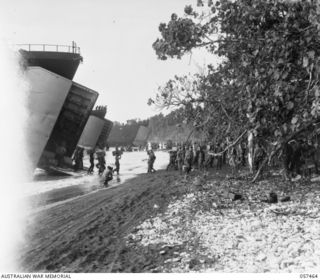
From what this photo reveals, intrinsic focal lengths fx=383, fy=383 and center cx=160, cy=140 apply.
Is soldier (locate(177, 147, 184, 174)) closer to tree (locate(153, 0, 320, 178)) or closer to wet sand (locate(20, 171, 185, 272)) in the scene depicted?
wet sand (locate(20, 171, 185, 272))

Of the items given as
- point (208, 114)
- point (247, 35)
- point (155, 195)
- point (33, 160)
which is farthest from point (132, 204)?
point (33, 160)

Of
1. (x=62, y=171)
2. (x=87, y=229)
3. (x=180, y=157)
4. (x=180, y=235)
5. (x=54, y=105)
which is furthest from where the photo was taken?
(x=62, y=171)

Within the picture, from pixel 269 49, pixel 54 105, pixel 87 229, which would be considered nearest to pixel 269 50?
pixel 269 49

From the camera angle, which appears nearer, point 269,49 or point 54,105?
point 269,49

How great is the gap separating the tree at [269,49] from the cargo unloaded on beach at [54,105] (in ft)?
38.9

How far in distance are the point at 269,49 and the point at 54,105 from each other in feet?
47.8

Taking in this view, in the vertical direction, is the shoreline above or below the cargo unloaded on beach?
below

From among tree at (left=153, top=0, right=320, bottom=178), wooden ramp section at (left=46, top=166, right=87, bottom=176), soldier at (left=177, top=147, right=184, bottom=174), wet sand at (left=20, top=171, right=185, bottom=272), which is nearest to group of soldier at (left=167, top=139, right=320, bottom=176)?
soldier at (left=177, top=147, right=184, bottom=174)

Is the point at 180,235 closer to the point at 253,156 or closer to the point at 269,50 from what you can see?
the point at 269,50

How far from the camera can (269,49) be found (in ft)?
24.2

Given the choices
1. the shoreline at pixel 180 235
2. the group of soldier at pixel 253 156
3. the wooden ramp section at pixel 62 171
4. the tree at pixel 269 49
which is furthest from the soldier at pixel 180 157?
the tree at pixel 269 49

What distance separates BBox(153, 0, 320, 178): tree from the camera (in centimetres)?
692

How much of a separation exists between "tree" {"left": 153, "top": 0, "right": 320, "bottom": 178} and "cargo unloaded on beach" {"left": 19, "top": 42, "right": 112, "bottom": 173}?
11854 mm

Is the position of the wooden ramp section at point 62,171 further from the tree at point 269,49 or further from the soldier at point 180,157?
the tree at point 269,49
